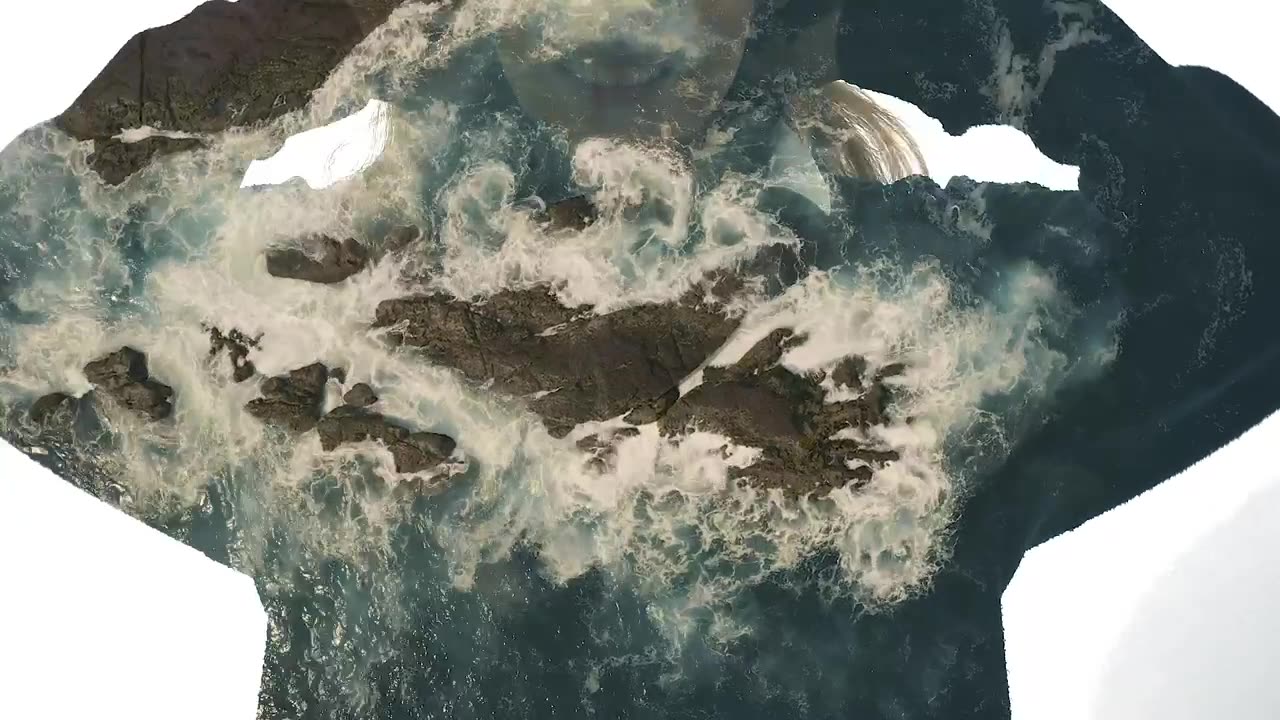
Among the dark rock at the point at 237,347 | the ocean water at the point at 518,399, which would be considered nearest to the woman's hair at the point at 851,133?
the ocean water at the point at 518,399

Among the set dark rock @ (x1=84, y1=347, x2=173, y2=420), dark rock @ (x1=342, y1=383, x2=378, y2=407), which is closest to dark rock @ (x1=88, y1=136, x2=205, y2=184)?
dark rock @ (x1=84, y1=347, x2=173, y2=420)

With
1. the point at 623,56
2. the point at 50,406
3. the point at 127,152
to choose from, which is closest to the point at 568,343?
the point at 623,56

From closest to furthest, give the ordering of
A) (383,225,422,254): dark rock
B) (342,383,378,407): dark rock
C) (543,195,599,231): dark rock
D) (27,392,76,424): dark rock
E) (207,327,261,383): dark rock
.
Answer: (543,195,599,231): dark rock → (383,225,422,254): dark rock → (342,383,378,407): dark rock → (207,327,261,383): dark rock → (27,392,76,424): dark rock

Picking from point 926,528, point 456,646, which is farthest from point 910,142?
point 456,646

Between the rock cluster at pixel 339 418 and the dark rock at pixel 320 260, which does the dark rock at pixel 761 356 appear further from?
the dark rock at pixel 320 260

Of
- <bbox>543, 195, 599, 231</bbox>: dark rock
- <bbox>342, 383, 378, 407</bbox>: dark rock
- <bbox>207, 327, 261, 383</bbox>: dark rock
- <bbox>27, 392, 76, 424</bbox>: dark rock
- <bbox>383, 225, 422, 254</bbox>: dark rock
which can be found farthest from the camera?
<bbox>27, 392, 76, 424</bbox>: dark rock

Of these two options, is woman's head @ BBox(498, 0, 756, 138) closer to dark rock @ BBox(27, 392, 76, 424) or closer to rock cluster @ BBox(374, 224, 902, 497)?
rock cluster @ BBox(374, 224, 902, 497)
